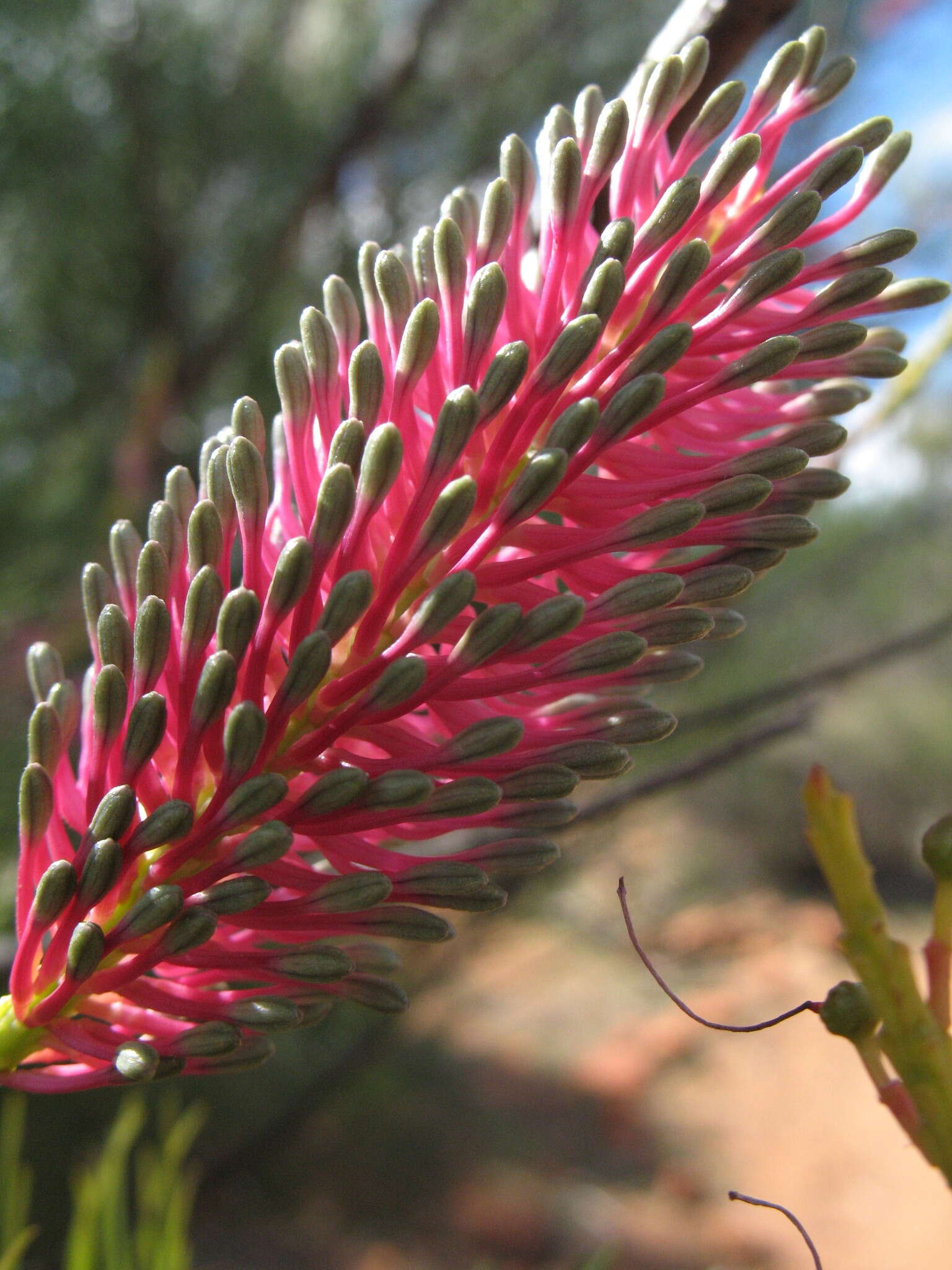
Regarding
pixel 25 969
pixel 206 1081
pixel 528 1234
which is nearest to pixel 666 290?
pixel 25 969

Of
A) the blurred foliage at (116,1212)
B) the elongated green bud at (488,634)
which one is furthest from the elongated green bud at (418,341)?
the blurred foliage at (116,1212)

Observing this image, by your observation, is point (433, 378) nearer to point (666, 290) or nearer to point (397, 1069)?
point (666, 290)

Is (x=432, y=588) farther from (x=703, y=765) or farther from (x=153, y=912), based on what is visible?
(x=703, y=765)

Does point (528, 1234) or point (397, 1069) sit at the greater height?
point (397, 1069)

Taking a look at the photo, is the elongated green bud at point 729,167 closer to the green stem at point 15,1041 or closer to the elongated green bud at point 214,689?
the elongated green bud at point 214,689

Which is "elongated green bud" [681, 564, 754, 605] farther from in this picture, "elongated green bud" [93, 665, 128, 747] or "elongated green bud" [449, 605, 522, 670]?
"elongated green bud" [93, 665, 128, 747]

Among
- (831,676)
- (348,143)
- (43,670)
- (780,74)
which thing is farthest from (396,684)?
(348,143)
